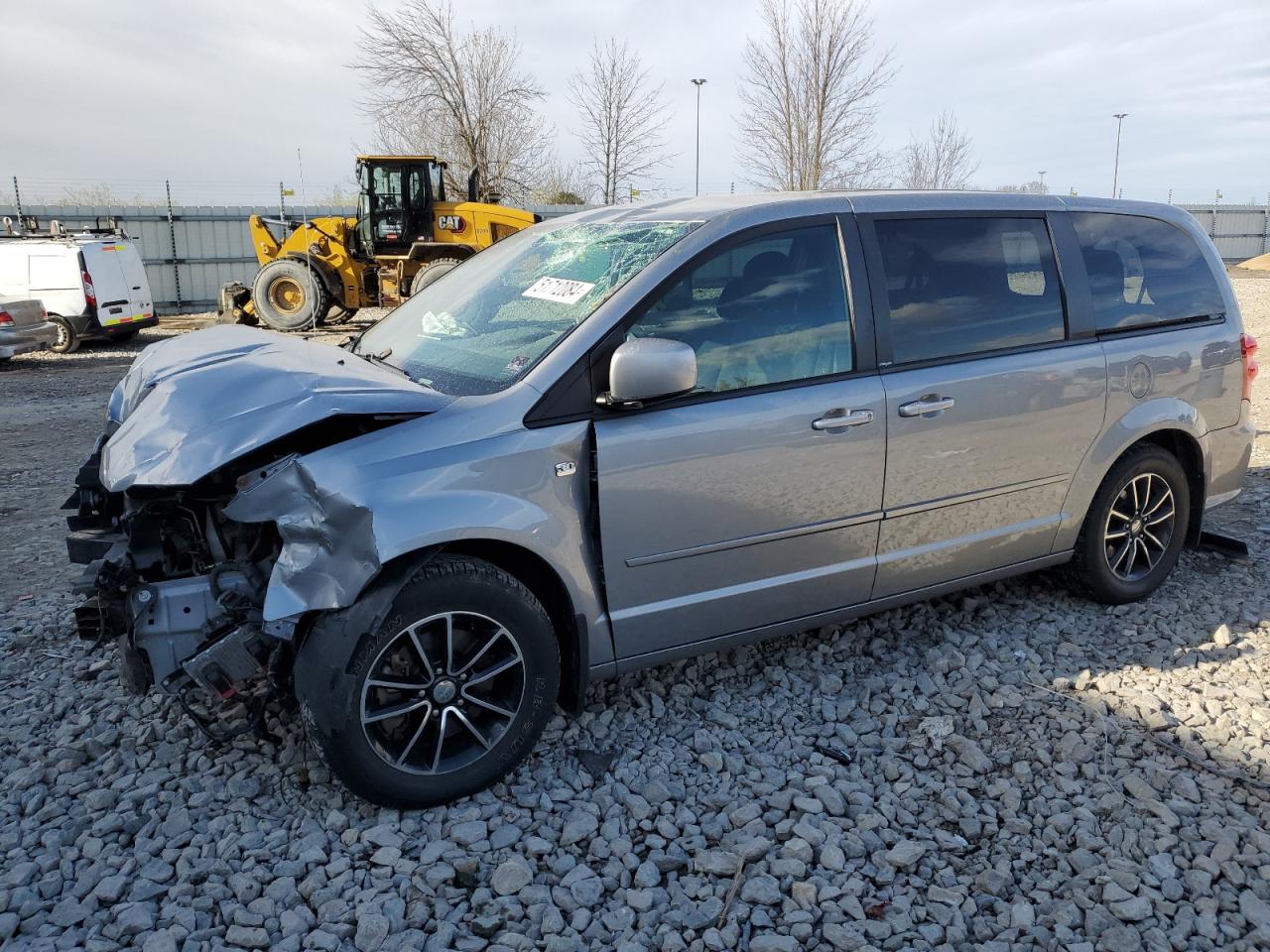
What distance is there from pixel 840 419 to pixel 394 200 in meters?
15.4

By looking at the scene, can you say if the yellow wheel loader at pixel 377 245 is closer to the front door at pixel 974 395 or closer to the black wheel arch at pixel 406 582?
the front door at pixel 974 395

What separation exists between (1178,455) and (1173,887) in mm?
2520

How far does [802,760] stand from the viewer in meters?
3.38

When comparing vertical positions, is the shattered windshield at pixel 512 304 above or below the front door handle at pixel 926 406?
above

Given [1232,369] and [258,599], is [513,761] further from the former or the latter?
[1232,369]

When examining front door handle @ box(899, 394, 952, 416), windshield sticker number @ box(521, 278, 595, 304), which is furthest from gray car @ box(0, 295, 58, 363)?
front door handle @ box(899, 394, 952, 416)

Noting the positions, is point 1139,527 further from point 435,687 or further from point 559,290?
point 435,687

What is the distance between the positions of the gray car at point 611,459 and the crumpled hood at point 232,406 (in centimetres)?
1

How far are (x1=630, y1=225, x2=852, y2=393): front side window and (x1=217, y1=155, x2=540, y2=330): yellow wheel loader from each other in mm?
14060

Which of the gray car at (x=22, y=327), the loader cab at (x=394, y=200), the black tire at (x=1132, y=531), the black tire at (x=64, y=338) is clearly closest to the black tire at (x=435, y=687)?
the black tire at (x=1132, y=531)

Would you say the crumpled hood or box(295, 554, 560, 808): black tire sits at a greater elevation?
the crumpled hood

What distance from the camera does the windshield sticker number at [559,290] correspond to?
3.46 metres

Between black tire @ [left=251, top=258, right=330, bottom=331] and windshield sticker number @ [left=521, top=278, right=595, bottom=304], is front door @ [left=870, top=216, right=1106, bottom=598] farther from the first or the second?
black tire @ [left=251, top=258, right=330, bottom=331]

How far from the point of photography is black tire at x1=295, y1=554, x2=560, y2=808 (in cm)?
287
